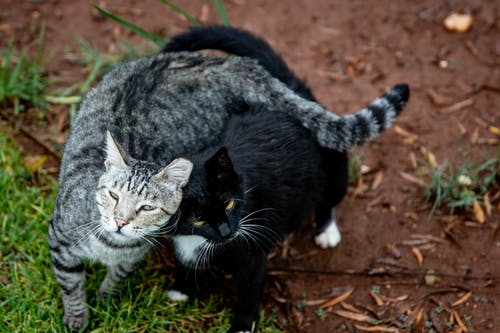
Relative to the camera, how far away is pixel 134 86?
12.9 feet

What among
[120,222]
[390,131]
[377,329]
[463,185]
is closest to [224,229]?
[120,222]

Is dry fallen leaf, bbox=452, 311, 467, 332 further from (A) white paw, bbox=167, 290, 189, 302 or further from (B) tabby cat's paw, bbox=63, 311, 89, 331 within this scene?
(B) tabby cat's paw, bbox=63, 311, 89, 331

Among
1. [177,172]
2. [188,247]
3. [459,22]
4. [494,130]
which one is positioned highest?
[177,172]

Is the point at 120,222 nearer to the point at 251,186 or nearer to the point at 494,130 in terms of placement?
→ the point at 251,186

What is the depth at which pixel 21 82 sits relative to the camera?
5355 millimetres

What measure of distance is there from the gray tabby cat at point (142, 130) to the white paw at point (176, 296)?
40cm

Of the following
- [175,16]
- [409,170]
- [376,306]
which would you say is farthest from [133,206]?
[175,16]

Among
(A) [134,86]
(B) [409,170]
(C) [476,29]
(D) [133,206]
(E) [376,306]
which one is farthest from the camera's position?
(C) [476,29]

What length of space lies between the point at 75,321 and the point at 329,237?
1800 millimetres

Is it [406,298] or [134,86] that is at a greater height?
[134,86]

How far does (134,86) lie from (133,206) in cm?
101

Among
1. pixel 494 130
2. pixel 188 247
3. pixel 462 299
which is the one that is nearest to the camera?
pixel 188 247

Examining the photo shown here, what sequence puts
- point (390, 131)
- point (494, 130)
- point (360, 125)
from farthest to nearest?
1. point (390, 131)
2. point (494, 130)
3. point (360, 125)

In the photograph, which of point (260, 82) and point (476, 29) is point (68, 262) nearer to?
point (260, 82)
